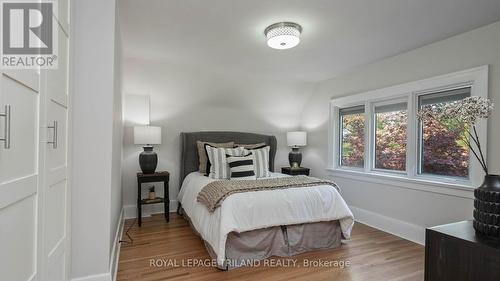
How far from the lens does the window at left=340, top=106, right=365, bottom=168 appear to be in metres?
3.99

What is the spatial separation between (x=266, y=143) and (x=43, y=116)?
12.3 feet

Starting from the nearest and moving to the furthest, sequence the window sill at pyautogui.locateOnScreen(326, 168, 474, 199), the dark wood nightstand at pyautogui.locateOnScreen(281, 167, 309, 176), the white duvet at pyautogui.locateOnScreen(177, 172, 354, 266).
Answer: the white duvet at pyautogui.locateOnScreen(177, 172, 354, 266)
the window sill at pyautogui.locateOnScreen(326, 168, 474, 199)
the dark wood nightstand at pyautogui.locateOnScreen(281, 167, 309, 176)

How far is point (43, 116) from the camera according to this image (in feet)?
4.00

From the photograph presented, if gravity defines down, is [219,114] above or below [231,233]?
above

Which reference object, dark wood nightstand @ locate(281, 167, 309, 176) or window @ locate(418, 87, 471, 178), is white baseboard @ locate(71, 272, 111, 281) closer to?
dark wood nightstand @ locate(281, 167, 309, 176)

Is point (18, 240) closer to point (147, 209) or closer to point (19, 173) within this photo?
point (19, 173)

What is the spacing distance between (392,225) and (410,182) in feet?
2.02

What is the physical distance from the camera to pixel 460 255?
1.38 metres

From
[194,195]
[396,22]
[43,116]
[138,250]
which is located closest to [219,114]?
[194,195]

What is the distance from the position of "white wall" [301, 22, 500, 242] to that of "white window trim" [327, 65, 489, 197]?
0.07 metres

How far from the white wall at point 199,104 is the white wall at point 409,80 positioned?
0.79 meters

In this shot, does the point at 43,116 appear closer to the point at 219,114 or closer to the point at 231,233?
the point at 231,233

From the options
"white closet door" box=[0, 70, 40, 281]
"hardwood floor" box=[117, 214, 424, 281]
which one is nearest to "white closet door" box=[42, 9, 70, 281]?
"white closet door" box=[0, 70, 40, 281]

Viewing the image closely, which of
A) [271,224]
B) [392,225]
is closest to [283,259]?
[271,224]
